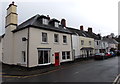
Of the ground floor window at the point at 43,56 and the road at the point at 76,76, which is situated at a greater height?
the ground floor window at the point at 43,56

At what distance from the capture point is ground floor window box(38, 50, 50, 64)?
16884 millimetres

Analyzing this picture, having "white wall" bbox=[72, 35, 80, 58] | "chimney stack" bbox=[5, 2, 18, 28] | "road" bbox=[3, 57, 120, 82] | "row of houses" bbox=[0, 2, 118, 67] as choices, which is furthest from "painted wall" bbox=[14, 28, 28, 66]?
"white wall" bbox=[72, 35, 80, 58]

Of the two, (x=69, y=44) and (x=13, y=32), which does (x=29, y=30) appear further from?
(x=69, y=44)

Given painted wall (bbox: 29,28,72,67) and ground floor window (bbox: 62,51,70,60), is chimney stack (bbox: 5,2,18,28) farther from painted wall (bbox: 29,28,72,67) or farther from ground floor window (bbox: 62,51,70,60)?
ground floor window (bbox: 62,51,70,60)

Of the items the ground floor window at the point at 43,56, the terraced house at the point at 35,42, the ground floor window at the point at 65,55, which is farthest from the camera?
the ground floor window at the point at 65,55

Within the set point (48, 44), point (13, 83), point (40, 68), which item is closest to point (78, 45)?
point (48, 44)

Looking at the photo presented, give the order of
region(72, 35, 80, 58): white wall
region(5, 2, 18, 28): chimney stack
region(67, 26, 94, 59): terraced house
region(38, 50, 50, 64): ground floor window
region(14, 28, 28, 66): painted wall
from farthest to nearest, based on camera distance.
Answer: region(67, 26, 94, 59): terraced house
region(72, 35, 80, 58): white wall
region(5, 2, 18, 28): chimney stack
region(38, 50, 50, 64): ground floor window
region(14, 28, 28, 66): painted wall

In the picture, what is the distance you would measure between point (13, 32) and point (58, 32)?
7.91 meters

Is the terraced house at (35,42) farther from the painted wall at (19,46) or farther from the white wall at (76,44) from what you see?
the white wall at (76,44)

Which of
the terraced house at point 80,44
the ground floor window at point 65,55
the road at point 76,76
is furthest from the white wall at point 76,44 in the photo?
the road at point 76,76

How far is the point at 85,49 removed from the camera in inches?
1217

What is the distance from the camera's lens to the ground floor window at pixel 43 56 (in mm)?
16884

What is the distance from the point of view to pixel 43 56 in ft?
56.5

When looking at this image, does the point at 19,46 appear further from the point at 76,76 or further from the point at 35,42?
the point at 76,76
